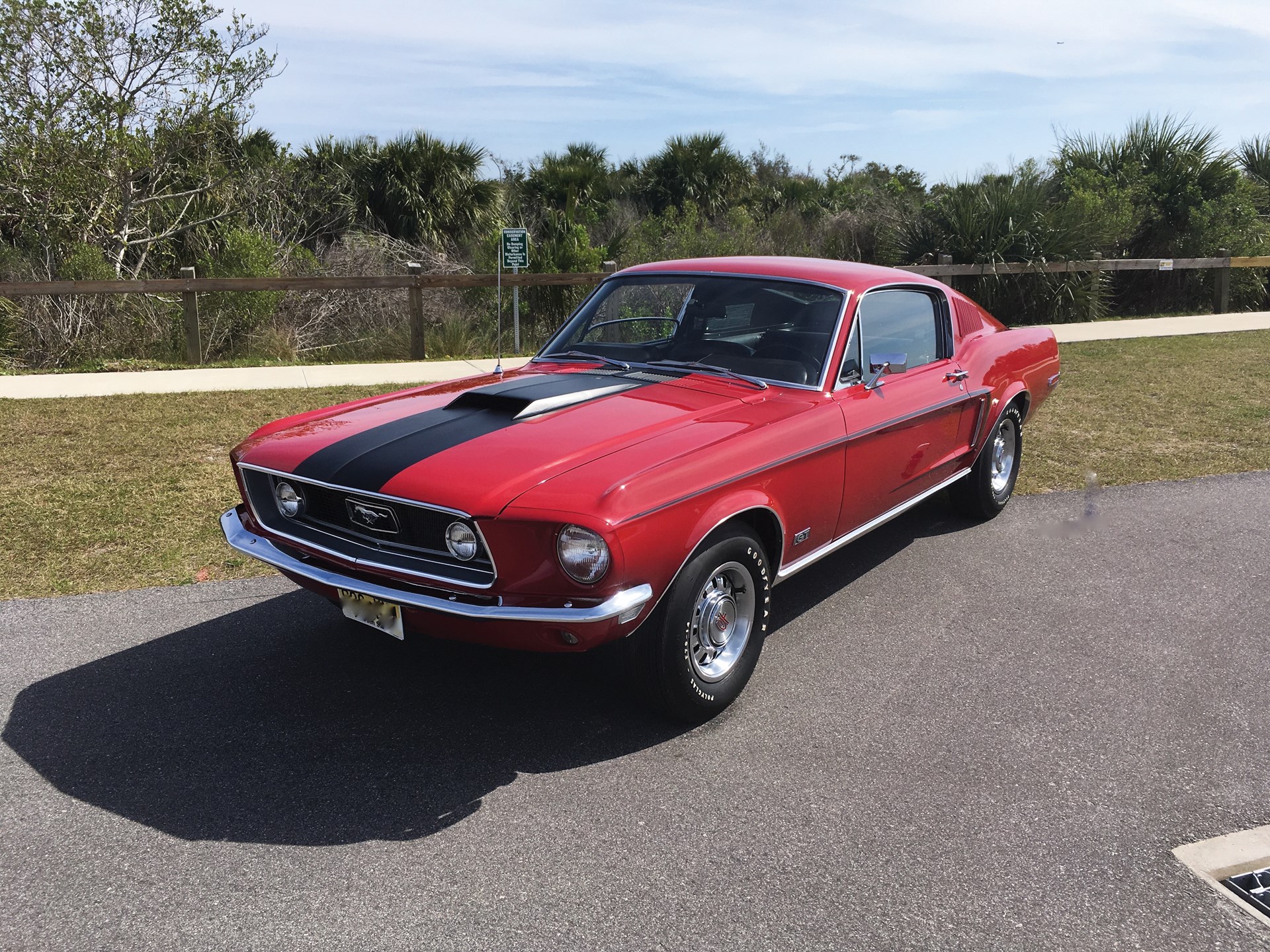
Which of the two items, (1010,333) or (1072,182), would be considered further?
(1072,182)

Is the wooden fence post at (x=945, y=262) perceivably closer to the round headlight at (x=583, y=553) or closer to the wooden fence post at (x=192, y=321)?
the wooden fence post at (x=192, y=321)

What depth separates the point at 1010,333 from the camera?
6387 mm

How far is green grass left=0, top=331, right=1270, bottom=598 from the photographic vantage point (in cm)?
534

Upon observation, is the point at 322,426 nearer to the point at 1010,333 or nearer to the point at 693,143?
the point at 1010,333

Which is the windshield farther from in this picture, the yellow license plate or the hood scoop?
the yellow license plate

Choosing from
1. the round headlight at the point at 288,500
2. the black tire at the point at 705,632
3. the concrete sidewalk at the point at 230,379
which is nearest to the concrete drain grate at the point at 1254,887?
the black tire at the point at 705,632

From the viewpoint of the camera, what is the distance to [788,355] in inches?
176

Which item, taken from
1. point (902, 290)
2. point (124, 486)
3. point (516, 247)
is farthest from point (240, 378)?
point (902, 290)

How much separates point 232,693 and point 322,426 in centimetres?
106

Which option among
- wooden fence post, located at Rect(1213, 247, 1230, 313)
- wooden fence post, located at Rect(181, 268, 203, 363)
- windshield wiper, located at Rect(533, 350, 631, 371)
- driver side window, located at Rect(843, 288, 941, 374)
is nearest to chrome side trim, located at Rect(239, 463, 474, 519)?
windshield wiper, located at Rect(533, 350, 631, 371)

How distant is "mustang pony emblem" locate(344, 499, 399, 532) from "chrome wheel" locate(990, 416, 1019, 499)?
388cm

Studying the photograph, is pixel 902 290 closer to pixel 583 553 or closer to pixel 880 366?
pixel 880 366

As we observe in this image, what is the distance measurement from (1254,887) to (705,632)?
1.75m

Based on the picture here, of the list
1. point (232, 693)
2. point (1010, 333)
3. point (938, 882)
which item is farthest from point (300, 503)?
point (1010, 333)
